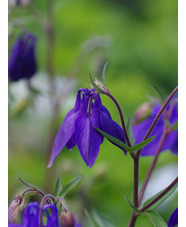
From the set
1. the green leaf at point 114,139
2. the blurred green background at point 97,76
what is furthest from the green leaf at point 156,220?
the blurred green background at point 97,76

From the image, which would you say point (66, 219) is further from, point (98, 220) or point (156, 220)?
point (98, 220)

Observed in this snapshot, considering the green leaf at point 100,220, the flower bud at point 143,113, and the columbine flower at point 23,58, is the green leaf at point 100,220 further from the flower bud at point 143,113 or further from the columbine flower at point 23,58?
the columbine flower at point 23,58

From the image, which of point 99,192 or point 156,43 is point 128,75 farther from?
point 99,192

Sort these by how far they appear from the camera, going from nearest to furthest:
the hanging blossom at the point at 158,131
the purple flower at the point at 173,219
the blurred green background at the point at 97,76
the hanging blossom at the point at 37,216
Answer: the hanging blossom at the point at 37,216 < the purple flower at the point at 173,219 < the hanging blossom at the point at 158,131 < the blurred green background at the point at 97,76

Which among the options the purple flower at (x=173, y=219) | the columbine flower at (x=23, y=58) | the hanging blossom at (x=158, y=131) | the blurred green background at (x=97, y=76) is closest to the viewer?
the purple flower at (x=173, y=219)

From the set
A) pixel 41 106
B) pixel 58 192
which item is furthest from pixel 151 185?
pixel 58 192


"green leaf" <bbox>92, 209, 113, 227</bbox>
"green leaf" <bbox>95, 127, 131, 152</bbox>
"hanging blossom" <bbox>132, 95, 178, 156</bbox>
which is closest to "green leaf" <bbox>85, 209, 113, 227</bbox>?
"green leaf" <bbox>92, 209, 113, 227</bbox>
